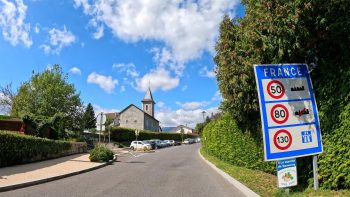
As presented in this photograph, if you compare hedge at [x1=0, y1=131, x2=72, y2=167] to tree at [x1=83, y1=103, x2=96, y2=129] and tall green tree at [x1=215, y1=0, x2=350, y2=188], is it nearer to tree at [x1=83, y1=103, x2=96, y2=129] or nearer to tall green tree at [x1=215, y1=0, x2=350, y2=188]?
tall green tree at [x1=215, y1=0, x2=350, y2=188]

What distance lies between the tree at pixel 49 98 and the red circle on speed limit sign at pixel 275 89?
5716 centimetres

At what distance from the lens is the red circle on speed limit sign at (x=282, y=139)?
9.59 meters

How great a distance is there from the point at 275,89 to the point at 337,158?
2200 millimetres

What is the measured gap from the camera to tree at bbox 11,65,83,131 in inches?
2559

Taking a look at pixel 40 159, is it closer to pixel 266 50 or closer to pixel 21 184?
pixel 21 184

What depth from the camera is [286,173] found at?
9641 mm

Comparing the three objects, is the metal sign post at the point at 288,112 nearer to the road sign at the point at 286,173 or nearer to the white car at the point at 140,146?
the road sign at the point at 286,173

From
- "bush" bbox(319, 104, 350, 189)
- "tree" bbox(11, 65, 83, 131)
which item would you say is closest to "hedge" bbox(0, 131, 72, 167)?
"bush" bbox(319, 104, 350, 189)

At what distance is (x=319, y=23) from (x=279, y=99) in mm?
2073

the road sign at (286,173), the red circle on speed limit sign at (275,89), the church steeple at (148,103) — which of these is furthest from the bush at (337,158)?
the church steeple at (148,103)

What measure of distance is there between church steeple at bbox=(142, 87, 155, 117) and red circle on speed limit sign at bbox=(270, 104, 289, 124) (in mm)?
124576

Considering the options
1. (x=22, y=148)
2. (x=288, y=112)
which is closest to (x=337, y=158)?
(x=288, y=112)

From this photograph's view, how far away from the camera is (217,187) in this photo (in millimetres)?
12672

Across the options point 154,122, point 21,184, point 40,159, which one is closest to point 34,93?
point 40,159
